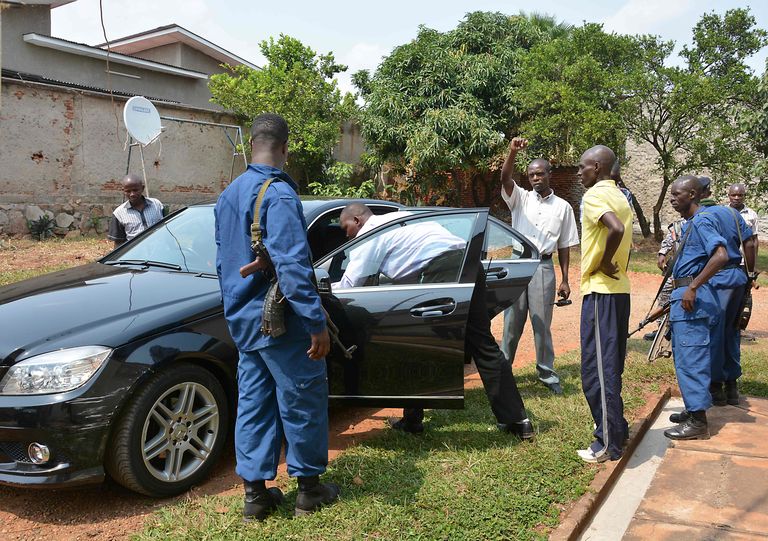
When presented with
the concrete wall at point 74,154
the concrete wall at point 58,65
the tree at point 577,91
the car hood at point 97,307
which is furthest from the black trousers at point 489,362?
the concrete wall at point 58,65

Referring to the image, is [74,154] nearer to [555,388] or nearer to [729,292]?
[555,388]

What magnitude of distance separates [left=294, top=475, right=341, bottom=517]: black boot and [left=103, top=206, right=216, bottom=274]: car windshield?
1.55m

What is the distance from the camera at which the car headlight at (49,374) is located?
10.3 ft

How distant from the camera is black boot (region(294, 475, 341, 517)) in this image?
3246 mm

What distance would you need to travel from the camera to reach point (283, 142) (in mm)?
3283

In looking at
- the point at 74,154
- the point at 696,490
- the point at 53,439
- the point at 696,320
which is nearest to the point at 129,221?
the point at 53,439

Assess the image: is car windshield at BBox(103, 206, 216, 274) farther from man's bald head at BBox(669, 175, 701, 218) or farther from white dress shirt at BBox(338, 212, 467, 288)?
man's bald head at BBox(669, 175, 701, 218)

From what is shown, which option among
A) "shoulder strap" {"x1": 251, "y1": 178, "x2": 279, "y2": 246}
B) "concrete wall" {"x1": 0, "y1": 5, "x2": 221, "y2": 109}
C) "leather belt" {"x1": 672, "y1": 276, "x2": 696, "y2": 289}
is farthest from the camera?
"concrete wall" {"x1": 0, "y1": 5, "x2": 221, "y2": 109}

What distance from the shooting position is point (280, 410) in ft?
10.4

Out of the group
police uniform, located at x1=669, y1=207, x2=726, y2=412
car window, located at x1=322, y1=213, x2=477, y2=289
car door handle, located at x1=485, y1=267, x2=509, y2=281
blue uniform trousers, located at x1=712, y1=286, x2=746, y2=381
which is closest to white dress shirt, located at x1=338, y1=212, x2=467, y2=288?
car window, located at x1=322, y1=213, x2=477, y2=289

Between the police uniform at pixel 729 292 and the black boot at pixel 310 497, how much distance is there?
10.5 feet

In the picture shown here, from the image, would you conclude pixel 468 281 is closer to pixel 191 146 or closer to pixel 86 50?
pixel 191 146

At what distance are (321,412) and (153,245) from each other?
2.14 meters

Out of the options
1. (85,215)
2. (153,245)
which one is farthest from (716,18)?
(153,245)
